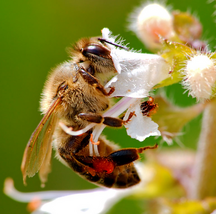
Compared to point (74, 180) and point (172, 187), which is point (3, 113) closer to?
point (74, 180)

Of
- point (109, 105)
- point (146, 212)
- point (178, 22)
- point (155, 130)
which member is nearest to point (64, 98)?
point (109, 105)

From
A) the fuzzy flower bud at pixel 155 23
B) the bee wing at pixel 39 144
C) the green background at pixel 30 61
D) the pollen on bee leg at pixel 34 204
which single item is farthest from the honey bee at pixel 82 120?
the green background at pixel 30 61

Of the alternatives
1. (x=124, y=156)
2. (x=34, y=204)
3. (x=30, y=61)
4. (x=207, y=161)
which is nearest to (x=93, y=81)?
(x=124, y=156)

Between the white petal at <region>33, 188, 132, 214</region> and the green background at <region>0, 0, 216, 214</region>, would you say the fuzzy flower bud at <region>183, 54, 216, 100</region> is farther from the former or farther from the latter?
the green background at <region>0, 0, 216, 214</region>

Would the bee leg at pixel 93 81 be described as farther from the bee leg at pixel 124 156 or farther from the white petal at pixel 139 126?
the bee leg at pixel 124 156

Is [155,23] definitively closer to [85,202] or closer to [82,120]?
[82,120]
